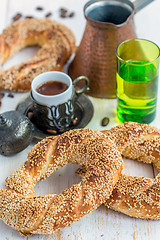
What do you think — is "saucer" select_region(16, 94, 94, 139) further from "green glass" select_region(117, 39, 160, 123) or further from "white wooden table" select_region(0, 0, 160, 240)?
"green glass" select_region(117, 39, 160, 123)

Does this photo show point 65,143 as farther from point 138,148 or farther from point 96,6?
point 96,6

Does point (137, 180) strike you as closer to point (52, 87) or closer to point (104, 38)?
point (52, 87)

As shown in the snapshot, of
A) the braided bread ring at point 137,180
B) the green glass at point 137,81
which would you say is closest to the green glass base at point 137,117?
the green glass at point 137,81

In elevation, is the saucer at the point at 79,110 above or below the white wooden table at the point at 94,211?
above

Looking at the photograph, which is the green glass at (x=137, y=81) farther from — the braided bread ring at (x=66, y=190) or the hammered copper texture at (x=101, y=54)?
the braided bread ring at (x=66, y=190)

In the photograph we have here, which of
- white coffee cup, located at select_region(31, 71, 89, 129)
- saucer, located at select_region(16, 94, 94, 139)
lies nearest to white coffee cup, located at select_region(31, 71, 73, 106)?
white coffee cup, located at select_region(31, 71, 89, 129)

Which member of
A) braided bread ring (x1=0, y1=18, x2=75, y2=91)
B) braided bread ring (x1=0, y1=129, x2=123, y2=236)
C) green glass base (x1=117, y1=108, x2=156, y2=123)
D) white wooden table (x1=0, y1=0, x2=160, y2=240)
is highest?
braided bread ring (x1=0, y1=18, x2=75, y2=91)
